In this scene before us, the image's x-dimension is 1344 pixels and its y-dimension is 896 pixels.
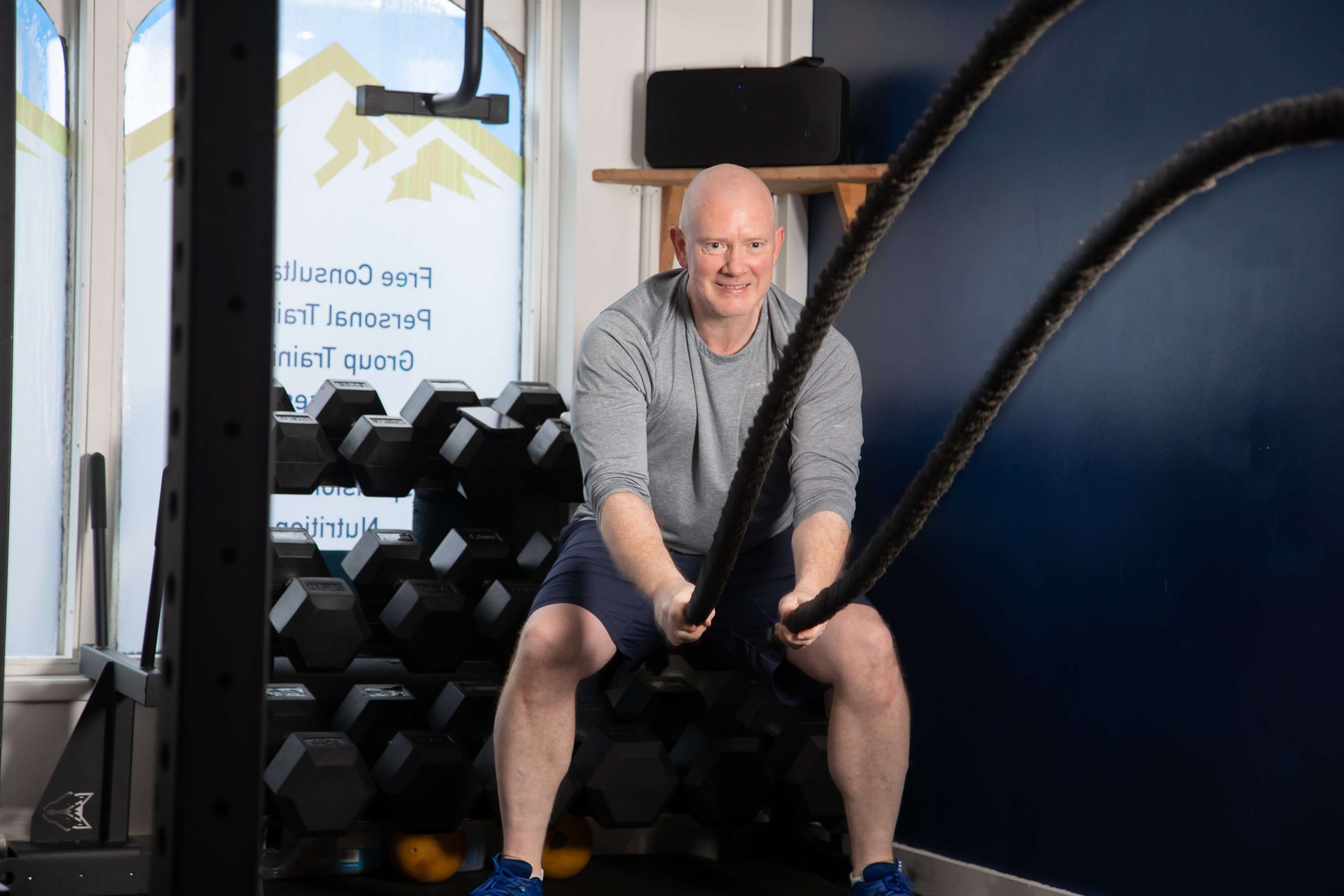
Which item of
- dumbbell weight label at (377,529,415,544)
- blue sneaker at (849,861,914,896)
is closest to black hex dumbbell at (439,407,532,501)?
dumbbell weight label at (377,529,415,544)

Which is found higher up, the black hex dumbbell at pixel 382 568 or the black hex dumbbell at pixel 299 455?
the black hex dumbbell at pixel 299 455

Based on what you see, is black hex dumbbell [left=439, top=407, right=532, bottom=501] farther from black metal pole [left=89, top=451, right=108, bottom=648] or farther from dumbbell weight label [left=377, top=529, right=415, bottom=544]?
black metal pole [left=89, top=451, right=108, bottom=648]

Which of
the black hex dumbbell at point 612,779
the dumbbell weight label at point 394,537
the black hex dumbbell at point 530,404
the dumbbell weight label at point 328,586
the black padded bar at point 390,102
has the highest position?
the black padded bar at point 390,102

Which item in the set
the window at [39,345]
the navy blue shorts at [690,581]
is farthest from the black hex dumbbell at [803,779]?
the window at [39,345]

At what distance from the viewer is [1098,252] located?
84cm

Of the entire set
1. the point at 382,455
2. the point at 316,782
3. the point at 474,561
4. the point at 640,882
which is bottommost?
the point at 640,882

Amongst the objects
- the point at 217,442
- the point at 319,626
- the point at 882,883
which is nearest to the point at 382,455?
the point at 319,626

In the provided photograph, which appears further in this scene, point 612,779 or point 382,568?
point 382,568

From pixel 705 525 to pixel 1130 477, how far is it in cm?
Result: 72

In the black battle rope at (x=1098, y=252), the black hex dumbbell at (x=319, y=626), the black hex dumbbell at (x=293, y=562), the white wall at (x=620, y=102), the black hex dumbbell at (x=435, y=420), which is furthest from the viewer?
the white wall at (x=620, y=102)

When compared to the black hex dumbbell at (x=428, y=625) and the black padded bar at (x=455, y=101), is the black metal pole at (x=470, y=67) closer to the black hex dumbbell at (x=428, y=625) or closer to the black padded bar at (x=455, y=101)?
the black padded bar at (x=455, y=101)

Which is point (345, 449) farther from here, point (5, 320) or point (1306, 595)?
point (1306, 595)

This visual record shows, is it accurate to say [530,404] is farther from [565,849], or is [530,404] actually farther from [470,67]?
[565,849]

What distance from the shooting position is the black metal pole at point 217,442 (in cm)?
87
